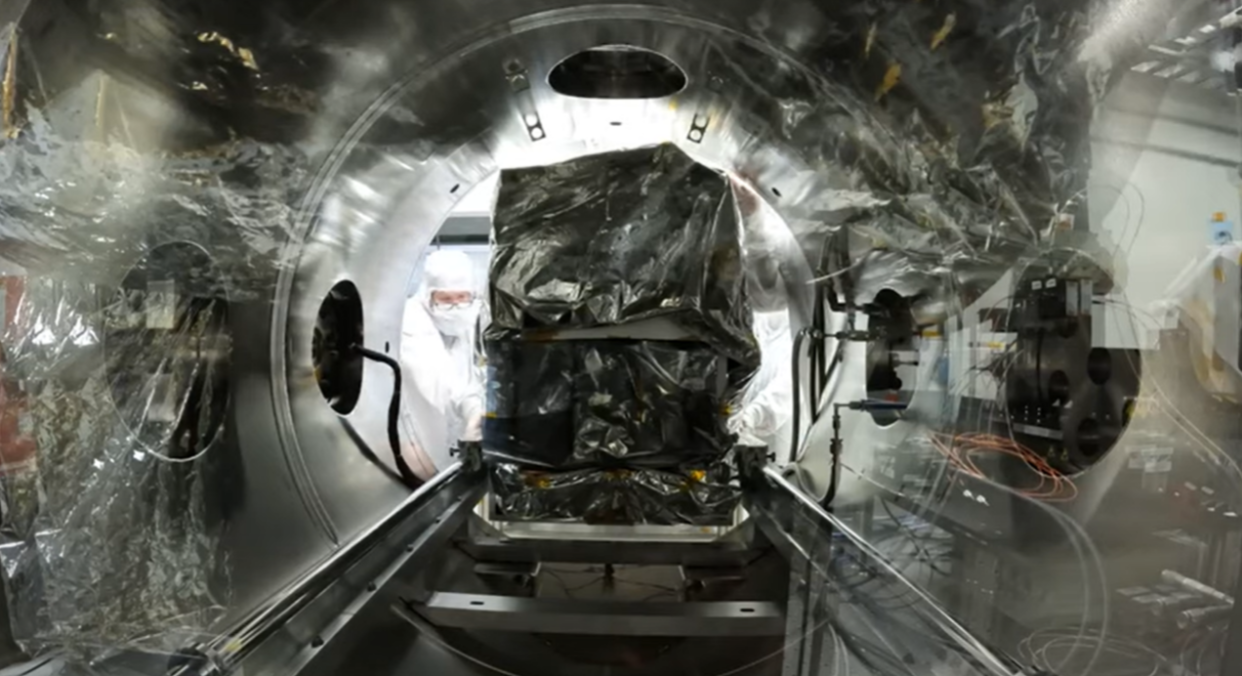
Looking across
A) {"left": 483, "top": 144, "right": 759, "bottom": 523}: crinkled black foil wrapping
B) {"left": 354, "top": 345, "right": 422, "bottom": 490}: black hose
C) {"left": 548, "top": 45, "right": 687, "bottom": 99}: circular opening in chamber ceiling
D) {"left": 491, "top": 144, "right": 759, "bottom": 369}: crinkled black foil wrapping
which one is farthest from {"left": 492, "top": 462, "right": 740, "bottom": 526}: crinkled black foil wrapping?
{"left": 548, "top": 45, "right": 687, "bottom": 99}: circular opening in chamber ceiling

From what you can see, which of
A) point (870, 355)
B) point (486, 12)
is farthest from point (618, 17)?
point (870, 355)

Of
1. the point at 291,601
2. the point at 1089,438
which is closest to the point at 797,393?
the point at 1089,438

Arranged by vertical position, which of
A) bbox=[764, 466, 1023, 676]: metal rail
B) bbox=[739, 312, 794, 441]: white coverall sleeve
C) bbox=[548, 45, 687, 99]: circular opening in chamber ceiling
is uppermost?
bbox=[548, 45, 687, 99]: circular opening in chamber ceiling

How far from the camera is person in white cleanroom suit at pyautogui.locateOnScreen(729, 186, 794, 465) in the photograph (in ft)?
8.52

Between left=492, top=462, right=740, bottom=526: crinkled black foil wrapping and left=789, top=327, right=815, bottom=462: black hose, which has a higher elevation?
left=789, top=327, right=815, bottom=462: black hose

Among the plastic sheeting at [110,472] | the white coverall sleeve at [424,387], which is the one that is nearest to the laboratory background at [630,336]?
the plastic sheeting at [110,472]

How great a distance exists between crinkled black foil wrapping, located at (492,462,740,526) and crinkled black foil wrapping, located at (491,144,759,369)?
0.40m

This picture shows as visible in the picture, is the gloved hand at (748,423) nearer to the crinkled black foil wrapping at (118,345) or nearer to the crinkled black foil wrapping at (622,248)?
the crinkled black foil wrapping at (622,248)

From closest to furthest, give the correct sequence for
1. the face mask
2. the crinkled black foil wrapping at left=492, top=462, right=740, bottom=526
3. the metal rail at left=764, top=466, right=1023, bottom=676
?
1. the metal rail at left=764, top=466, right=1023, bottom=676
2. the crinkled black foil wrapping at left=492, top=462, right=740, bottom=526
3. the face mask

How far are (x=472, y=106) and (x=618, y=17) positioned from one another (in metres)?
0.50

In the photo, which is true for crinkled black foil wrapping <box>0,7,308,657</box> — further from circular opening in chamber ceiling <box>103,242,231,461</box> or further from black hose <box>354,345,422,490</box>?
black hose <box>354,345,422,490</box>

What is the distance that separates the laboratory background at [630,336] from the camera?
3.13 ft

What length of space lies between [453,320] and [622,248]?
39.8 inches

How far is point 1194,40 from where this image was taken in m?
0.81
